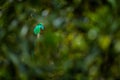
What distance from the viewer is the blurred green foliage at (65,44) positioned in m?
2.14

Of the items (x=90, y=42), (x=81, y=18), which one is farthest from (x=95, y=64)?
(x=81, y=18)

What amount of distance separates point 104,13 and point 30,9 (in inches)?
15.4

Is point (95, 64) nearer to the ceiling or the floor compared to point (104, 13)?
nearer to the floor

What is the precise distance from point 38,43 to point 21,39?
0.30 feet

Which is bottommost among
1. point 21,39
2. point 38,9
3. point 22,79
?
point 22,79

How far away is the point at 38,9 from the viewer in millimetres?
2229

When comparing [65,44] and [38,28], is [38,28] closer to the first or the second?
[38,28]

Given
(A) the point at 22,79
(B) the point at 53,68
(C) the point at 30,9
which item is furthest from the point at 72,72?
(C) the point at 30,9

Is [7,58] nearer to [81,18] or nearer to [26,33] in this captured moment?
[26,33]

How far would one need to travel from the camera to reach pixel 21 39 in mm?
2184

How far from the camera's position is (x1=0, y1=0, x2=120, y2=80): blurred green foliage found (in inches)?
84.2

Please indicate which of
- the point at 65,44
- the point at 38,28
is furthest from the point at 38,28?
the point at 65,44

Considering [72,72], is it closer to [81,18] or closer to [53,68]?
[53,68]

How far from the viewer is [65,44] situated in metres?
2.15
